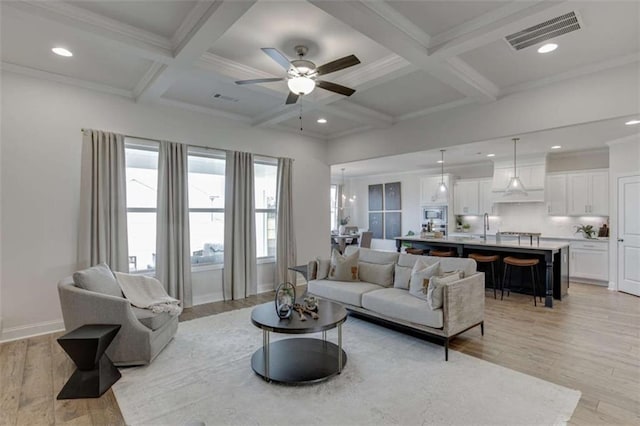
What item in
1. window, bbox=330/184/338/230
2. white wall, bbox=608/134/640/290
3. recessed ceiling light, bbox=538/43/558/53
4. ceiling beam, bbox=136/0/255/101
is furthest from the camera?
window, bbox=330/184/338/230

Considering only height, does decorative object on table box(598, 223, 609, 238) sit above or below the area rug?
above

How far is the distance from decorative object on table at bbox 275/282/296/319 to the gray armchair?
4.21ft

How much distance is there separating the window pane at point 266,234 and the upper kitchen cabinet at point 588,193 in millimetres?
6556

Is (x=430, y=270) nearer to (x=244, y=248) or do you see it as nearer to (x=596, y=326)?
(x=596, y=326)

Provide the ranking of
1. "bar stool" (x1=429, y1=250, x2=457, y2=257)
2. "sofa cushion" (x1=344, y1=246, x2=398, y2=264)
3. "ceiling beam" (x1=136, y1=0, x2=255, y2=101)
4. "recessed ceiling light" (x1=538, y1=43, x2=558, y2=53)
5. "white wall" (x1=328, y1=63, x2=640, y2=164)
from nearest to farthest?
"ceiling beam" (x1=136, y1=0, x2=255, y2=101), "recessed ceiling light" (x1=538, y1=43, x2=558, y2=53), "white wall" (x1=328, y1=63, x2=640, y2=164), "sofa cushion" (x1=344, y1=246, x2=398, y2=264), "bar stool" (x1=429, y1=250, x2=457, y2=257)

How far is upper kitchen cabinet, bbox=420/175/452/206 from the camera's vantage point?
9.02m

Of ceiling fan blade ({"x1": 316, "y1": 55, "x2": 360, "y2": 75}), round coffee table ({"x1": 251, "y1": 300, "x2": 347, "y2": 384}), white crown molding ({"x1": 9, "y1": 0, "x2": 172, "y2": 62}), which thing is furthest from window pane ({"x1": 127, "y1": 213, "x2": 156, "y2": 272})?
ceiling fan blade ({"x1": 316, "y1": 55, "x2": 360, "y2": 75})

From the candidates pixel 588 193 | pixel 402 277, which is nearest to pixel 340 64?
pixel 402 277

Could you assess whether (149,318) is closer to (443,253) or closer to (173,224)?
(173,224)

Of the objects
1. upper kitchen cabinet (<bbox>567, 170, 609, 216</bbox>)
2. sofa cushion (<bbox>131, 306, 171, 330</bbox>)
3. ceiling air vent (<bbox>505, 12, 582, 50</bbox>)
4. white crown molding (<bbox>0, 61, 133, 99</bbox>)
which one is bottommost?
sofa cushion (<bbox>131, 306, 171, 330</bbox>)

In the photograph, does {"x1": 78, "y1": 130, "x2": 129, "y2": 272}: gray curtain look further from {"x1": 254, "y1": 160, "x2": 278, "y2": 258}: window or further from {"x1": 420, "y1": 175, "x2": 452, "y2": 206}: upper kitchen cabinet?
{"x1": 420, "y1": 175, "x2": 452, "y2": 206}: upper kitchen cabinet

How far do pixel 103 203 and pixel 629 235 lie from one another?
8664 mm

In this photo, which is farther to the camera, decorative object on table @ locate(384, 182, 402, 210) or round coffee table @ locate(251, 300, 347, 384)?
decorative object on table @ locate(384, 182, 402, 210)

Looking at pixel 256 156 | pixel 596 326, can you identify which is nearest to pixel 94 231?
pixel 256 156
